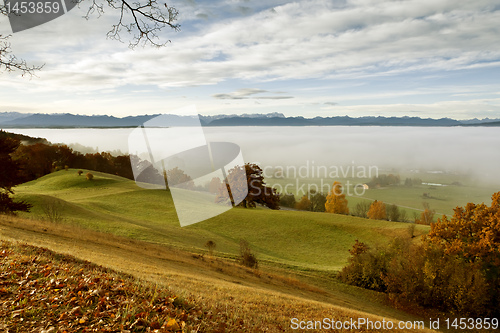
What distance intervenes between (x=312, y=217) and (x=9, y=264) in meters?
53.6

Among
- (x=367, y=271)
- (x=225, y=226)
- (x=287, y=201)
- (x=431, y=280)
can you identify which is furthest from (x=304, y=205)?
(x=431, y=280)

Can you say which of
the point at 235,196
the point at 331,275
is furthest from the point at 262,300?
the point at 235,196

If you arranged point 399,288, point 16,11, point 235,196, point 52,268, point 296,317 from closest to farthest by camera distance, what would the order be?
point 52,268 → point 16,11 → point 296,317 → point 399,288 → point 235,196

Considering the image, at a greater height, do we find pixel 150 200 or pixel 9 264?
pixel 9 264

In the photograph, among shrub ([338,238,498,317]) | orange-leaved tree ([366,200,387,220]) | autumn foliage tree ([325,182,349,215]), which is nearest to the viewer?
shrub ([338,238,498,317])

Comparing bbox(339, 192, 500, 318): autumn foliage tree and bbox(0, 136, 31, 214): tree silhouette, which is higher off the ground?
bbox(0, 136, 31, 214): tree silhouette

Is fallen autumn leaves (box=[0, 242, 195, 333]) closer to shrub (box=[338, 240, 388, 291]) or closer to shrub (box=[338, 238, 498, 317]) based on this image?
shrub (box=[338, 240, 388, 291])

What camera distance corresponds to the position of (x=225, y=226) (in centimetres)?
5072

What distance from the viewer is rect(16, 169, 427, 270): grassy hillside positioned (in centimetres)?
3662

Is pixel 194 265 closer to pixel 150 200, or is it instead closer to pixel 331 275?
pixel 331 275

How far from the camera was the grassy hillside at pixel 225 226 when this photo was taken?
120ft

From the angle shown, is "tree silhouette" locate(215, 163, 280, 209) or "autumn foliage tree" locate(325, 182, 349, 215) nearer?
"tree silhouette" locate(215, 163, 280, 209)

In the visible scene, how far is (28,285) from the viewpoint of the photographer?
7773mm

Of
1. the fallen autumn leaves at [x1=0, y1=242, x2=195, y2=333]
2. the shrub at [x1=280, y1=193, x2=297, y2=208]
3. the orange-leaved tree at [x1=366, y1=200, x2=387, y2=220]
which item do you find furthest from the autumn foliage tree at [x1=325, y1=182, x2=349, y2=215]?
the fallen autumn leaves at [x1=0, y1=242, x2=195, y2=333]
